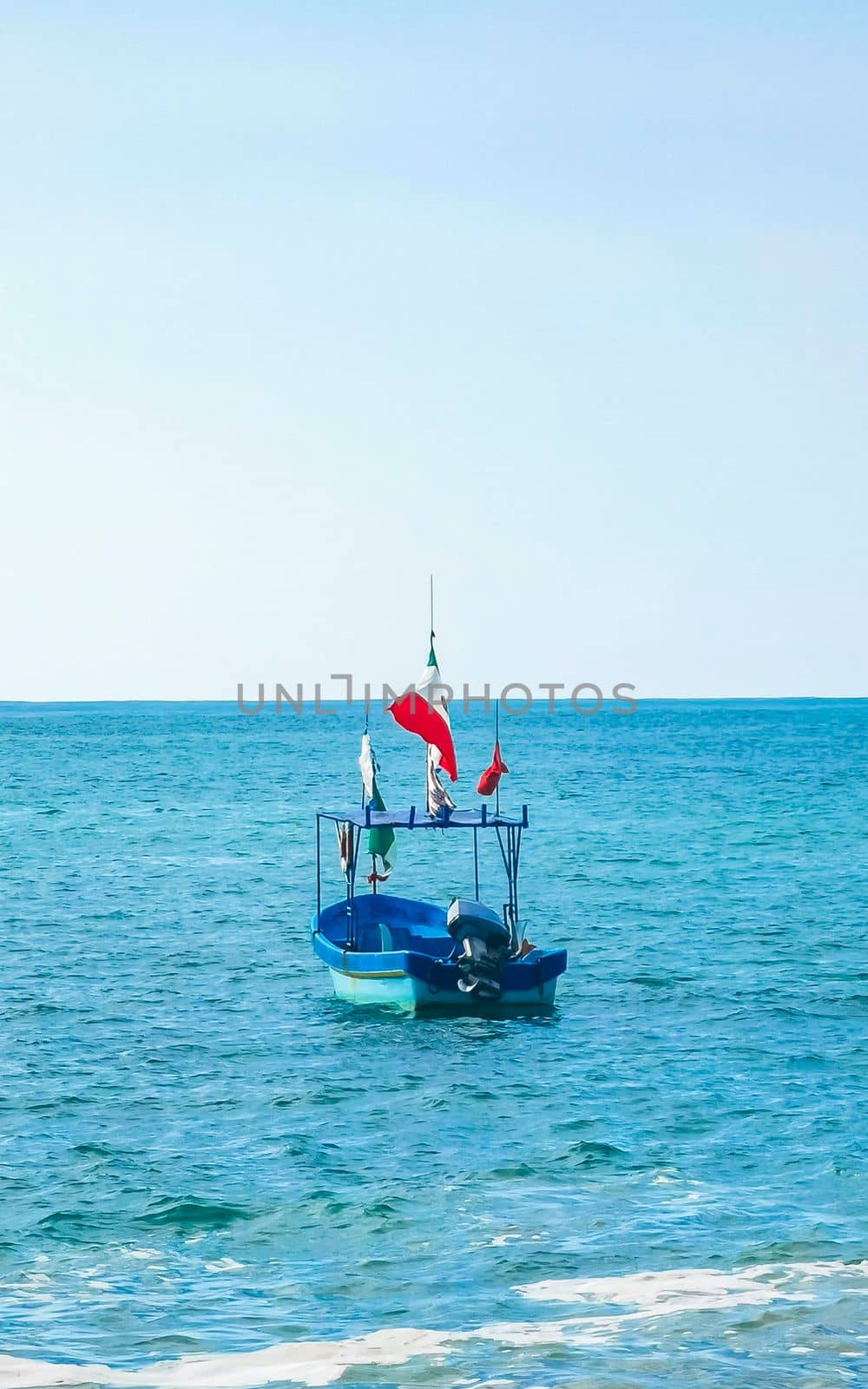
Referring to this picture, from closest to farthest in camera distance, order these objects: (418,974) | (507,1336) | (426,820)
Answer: (507,1336), (418,974), (426,820)

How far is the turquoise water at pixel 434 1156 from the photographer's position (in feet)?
51.0

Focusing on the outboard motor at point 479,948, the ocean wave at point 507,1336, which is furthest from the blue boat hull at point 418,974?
the ocean wave at point 507,1336

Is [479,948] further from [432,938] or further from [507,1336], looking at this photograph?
[507,1336]

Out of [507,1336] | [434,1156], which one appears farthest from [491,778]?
[507,1336]

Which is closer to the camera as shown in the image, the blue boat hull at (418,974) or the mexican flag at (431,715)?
the blue boat hull at (418,974)

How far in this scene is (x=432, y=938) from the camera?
113 feet

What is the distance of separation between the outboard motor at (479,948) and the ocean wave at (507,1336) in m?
13.2

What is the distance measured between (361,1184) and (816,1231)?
20.1 ft

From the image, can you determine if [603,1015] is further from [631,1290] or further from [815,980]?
[631,1290]

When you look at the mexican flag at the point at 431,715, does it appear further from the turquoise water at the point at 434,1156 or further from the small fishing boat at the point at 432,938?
the turquoise water at the point at 434,1156

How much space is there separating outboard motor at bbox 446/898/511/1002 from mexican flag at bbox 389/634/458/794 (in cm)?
282

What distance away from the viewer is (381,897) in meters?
36.6

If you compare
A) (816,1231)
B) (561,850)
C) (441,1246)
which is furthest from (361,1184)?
(561,850)

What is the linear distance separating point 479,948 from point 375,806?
18.0ft
